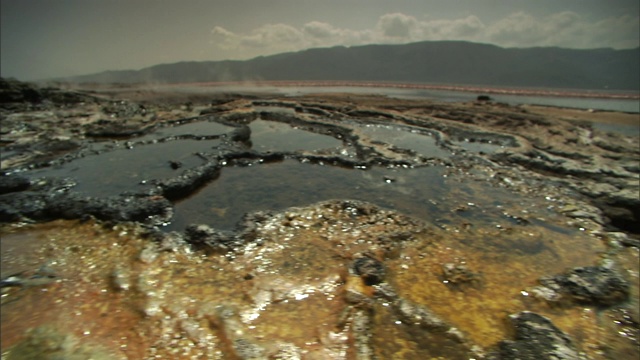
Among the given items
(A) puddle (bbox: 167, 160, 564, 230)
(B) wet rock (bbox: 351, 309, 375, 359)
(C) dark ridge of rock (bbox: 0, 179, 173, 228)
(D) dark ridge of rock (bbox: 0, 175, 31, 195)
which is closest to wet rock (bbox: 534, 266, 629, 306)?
(A) puddle (bbox: 167, 160, 564, 230)

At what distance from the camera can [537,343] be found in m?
3.85

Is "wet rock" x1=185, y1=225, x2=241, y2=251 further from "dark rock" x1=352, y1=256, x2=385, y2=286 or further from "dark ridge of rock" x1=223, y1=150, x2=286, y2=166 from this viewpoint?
"dark ridge of rock" x1=223, y1=150, x2=286, y2=166

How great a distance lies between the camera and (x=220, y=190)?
8.73 m

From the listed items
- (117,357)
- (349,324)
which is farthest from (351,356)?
(117,357)

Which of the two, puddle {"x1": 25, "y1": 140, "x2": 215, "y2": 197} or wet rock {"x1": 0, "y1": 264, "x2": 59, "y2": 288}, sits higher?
puddle {"x1": 25, "y1": 140, "x2": 215, "y2": 197}

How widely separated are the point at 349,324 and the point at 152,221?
5.15 meters

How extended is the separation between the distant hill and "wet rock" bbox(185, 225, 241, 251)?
346 ft

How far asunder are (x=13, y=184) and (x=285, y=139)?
9476 millimetres

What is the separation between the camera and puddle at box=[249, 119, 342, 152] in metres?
13.2

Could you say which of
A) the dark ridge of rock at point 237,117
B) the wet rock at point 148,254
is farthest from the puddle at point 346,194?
the dark ridge of rock at point 237,117

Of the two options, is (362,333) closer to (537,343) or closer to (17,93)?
(537,343)

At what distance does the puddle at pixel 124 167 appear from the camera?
8688 millimetres

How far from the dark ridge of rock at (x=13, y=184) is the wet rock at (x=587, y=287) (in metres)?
12.3

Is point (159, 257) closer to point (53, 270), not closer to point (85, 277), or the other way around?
point (85, 277)
